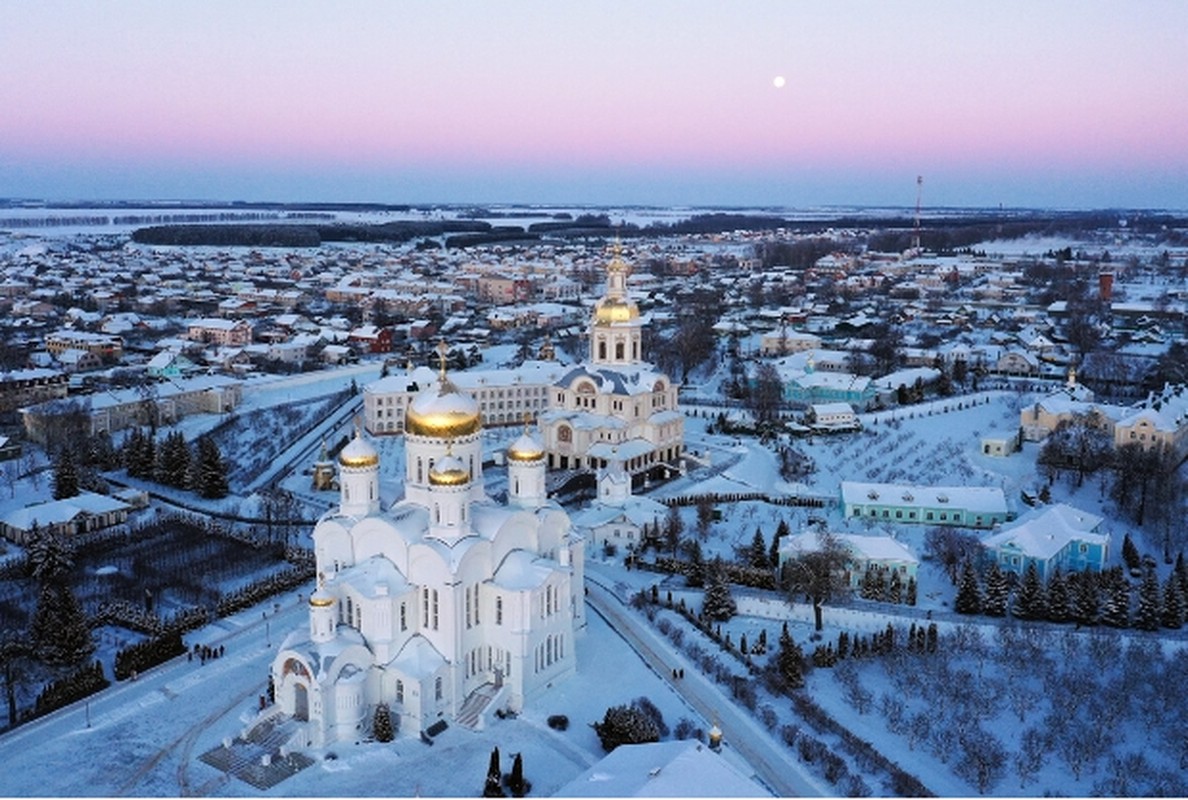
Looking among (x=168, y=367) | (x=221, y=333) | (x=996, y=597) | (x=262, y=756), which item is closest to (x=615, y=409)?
(x=996, y=597)

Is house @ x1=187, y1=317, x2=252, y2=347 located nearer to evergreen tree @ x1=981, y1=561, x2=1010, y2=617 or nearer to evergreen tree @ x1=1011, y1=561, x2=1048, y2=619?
evergreen tree @ x1=981, y1=561, x2=1010, y2=617

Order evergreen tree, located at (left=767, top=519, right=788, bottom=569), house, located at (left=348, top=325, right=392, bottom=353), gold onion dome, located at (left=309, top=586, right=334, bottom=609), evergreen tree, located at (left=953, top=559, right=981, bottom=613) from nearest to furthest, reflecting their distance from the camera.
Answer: gold onion dome, located at (left=309, top=586, right=334, bottom=609), evergreen tree, located at (left=953, top=559, right=981, bottom=613), evergreen tree, located at (left=767, top=519, right=788, bottom=569), house, located at (left=348, top=325, right=392, bottom=353)

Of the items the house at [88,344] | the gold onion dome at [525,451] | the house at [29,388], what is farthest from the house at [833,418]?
the house at [88,344]

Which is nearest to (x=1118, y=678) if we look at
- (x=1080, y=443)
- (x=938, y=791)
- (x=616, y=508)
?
(x=938, y=791)

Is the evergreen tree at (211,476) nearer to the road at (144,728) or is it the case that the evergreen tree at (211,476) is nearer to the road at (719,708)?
the road at (144,728)

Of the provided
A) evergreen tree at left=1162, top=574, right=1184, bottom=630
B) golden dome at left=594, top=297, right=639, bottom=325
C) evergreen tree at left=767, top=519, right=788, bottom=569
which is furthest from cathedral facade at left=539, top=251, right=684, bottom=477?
evergreen tree at left=1162, top=574, right=1184, bottom=630

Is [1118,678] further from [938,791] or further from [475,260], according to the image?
[475,260]
